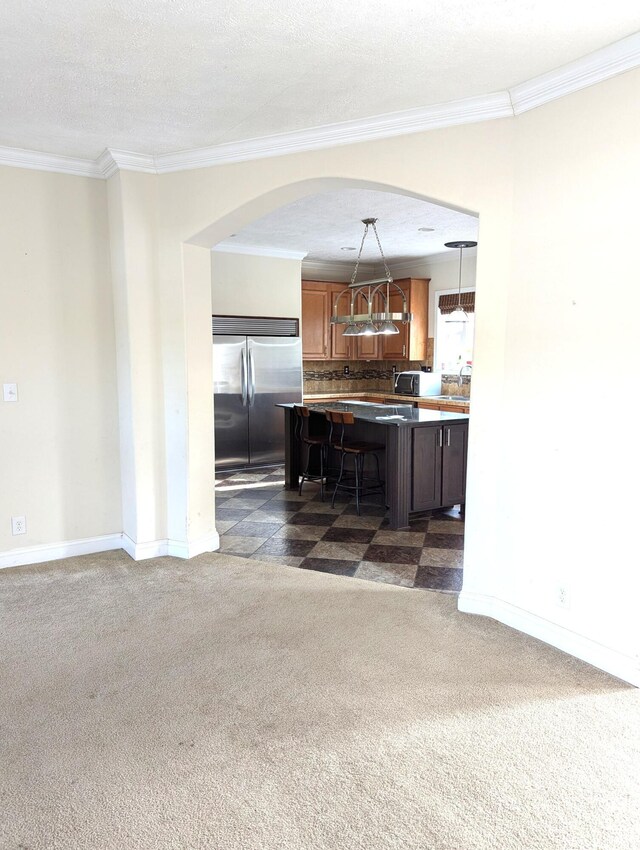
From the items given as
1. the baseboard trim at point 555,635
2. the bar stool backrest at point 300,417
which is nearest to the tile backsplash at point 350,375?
the bar stool backrest at point 300,417

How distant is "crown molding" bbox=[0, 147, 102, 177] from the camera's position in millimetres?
3545

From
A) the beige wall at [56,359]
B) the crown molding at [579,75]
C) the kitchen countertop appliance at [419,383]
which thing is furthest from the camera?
the kitchen countertop appliance at [419,383]

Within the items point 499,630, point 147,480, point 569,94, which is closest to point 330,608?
point 499,630

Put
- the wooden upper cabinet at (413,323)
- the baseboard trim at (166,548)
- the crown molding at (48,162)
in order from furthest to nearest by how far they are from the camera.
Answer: the wooden upper cabinet at (413,323)
the baseboard trim at (166,548)
the crown molding at (48,162)

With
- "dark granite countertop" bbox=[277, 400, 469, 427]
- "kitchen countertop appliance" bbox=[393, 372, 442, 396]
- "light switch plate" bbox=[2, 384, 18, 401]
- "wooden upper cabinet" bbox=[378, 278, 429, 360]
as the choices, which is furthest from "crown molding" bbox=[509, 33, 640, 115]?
"wooden upper cabinet" bbox=[378, 278, 429, 360]

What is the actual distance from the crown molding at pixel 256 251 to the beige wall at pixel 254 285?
3 cm

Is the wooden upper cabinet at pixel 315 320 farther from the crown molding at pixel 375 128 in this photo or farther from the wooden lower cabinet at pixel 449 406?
the crown molding at pixel 375 128

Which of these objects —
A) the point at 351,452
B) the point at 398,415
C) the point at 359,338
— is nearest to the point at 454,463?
the point at 398,415

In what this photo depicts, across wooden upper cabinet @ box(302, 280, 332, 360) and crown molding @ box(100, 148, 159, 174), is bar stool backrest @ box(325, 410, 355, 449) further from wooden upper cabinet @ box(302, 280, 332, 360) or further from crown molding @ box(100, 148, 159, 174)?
wooden upper cabinet @ box(302, 280, 332, 360)

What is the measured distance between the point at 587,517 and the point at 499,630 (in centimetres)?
77

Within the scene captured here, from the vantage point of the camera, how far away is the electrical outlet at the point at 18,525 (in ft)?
12.5

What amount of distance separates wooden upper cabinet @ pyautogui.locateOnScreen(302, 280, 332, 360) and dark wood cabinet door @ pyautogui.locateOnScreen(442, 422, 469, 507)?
10.7ft

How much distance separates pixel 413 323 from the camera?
748cm

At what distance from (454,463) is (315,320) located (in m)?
3.59
